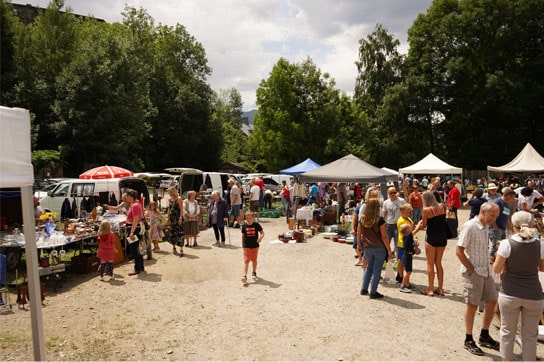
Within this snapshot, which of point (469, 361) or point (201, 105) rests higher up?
Result: point (201, 105)

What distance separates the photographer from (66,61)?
33688mm

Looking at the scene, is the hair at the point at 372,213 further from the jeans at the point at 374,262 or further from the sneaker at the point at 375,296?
the sneaker at the point at 375,296

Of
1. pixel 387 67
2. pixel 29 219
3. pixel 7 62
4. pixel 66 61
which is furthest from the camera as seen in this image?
pixel 387 67

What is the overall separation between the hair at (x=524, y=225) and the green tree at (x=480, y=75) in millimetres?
32963

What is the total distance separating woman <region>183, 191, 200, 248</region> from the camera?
37.4 ft

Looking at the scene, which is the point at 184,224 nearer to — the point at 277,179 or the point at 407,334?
the point at 407,334

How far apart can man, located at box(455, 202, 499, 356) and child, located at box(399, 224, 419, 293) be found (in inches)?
83.6

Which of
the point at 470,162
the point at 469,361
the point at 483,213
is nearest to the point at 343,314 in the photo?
the point at 469,361

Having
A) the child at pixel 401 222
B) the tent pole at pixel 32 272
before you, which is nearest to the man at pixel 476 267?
the child at pixel 401 222

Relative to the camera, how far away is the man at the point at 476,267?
15.8 ft

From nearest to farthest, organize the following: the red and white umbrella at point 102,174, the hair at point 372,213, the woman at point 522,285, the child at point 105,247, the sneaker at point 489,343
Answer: the woman at point 522,285
the sneaker at point 489,343
the hair at point 372,213
the child at point 105,247
the red and white umbrella at point 102,174

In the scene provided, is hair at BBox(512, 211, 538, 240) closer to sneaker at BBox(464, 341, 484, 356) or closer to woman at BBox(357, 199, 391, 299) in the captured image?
sneaker at BBox(464, 341, 484, 356)

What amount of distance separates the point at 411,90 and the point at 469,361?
34.2 meters

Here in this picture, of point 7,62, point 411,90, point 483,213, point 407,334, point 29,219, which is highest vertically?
point 7,62
